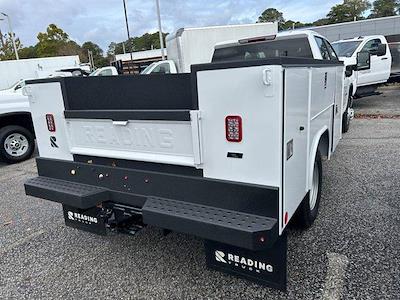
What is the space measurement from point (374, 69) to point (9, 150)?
10.1 metres

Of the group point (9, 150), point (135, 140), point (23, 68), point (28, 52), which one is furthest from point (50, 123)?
point (28, 52)

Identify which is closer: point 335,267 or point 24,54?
point 335,267

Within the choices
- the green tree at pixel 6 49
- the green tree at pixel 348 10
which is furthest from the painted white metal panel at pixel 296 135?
the green tree at pixel 348 10

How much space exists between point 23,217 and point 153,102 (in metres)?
2.91

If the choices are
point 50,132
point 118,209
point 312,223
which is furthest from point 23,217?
point 312,223

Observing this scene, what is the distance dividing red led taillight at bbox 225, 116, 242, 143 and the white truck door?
9.21 m

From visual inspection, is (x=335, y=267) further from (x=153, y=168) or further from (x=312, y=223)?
(x=153, y=168)

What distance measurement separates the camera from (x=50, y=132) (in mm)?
3158

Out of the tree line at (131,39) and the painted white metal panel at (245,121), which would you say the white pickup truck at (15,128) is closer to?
the painted white metal panel at (245,121)

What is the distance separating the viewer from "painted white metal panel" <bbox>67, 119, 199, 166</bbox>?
8.06 feet

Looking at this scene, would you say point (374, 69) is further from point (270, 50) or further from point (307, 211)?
point (307, 211)

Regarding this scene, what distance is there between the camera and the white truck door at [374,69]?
33.8 ft

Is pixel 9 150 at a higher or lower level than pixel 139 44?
lower

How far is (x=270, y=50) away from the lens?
501cm
